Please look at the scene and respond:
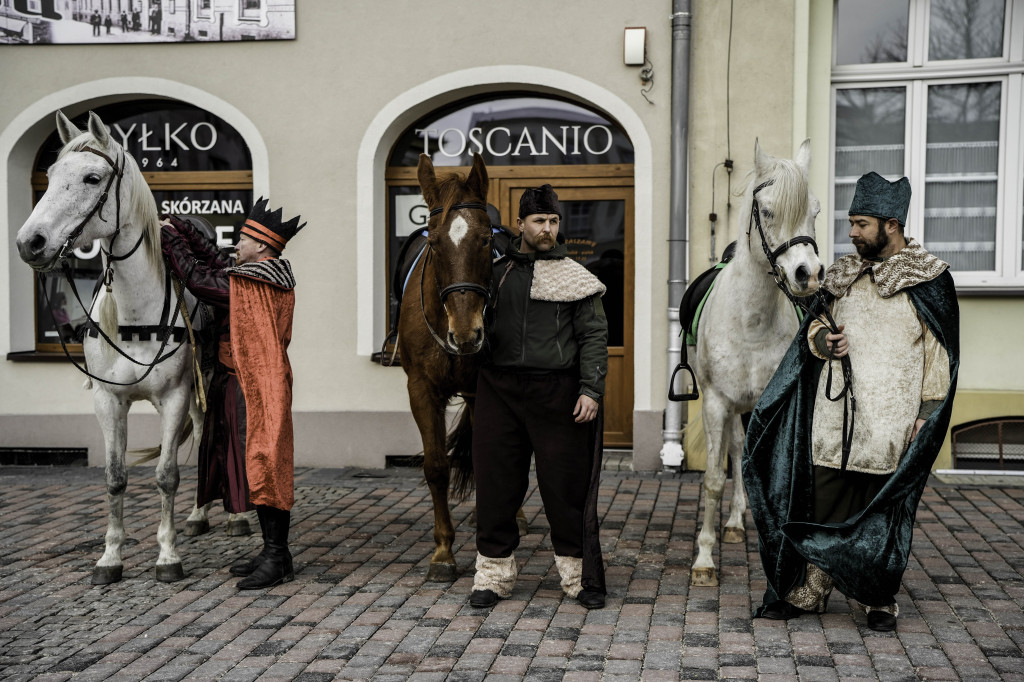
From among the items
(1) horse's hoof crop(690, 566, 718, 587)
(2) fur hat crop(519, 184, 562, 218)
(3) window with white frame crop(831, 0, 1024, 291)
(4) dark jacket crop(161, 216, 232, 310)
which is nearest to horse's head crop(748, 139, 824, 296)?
(2) fur hat crop(519, 184, 562, 218)

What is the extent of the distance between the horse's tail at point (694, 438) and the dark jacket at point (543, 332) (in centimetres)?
259

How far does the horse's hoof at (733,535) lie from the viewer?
6121 millimetres

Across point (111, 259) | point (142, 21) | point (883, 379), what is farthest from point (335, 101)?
point (883, 379)

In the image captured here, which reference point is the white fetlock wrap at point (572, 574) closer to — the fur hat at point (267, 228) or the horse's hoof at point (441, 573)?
the horse's hoof at point (441, 573)

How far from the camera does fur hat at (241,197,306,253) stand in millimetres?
5359

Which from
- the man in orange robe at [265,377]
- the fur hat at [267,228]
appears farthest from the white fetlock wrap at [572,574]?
the fur hat at [267,228]

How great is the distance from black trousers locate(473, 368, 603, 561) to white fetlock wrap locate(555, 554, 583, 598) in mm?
29

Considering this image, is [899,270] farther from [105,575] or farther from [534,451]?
[105,575]

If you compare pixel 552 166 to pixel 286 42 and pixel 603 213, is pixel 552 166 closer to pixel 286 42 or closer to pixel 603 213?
pixel 603 213

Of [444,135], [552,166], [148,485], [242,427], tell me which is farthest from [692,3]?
[148,485]

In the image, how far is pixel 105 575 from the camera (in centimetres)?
528

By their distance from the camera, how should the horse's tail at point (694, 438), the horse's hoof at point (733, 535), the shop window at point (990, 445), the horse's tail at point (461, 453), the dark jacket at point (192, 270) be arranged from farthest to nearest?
1. the shop window at point (990, 445)
2. the horse's tail at point (694, 438)
3. the horse's tail at point (461, 453)
4. the horse's hoof at point (733, 535)
5. the dark jacket at point (192, 270)

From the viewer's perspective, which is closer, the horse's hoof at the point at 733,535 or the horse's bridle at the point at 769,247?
the horse's bridle at the point at 769,247

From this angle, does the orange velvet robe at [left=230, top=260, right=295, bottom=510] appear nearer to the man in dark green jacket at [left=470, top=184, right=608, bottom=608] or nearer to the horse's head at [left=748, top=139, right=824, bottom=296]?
the man in dark green jacket at [left=470, top=184, right=608, bottom=608]
